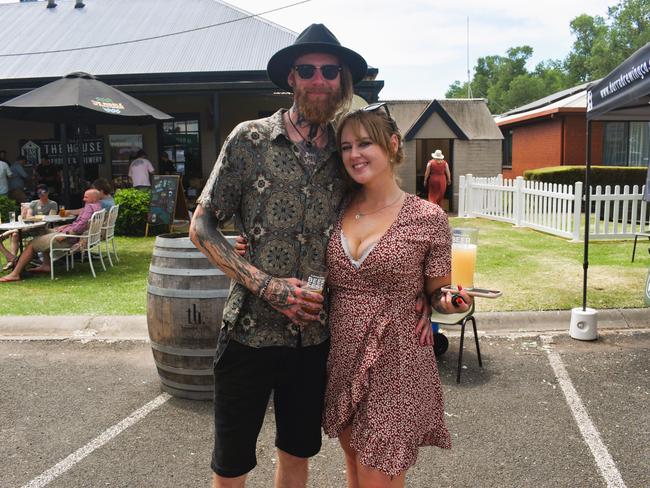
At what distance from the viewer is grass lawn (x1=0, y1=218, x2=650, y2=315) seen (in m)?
6.64

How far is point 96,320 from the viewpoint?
619cm

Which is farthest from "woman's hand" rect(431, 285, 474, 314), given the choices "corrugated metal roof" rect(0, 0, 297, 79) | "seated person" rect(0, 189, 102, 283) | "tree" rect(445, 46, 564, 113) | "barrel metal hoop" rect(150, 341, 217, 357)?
"tree" rect(445, 46, 564, 113)

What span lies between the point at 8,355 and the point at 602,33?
72.6m

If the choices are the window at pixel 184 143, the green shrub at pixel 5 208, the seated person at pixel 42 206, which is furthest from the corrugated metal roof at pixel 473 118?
the seated person at pixel 42 206

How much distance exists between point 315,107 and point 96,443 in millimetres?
2578

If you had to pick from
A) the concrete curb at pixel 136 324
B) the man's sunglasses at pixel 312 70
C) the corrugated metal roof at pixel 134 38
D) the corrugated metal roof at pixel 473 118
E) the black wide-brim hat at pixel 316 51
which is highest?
the corrugated metal roof at pixel 134 38

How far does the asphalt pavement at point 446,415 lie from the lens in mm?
3277

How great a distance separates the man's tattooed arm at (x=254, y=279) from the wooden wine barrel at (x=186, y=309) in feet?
5.67

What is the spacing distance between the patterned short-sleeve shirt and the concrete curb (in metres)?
3.94

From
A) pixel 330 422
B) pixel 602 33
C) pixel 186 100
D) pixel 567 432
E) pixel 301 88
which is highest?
pixel 602 33

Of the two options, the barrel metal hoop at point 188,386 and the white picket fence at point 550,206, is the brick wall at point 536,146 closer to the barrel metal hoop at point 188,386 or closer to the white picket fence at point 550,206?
the white picket fence at point 550,206

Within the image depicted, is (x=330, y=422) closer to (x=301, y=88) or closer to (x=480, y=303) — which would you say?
(x=301, y=88)

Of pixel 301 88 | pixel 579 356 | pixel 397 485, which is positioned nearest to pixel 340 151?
pixel 301 88

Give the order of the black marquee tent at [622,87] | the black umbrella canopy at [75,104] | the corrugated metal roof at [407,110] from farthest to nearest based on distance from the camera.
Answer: the corrugated metal roof at [407,110] < the black umbrella canopy at [75,104] < the black marquee tent at [622,87]
